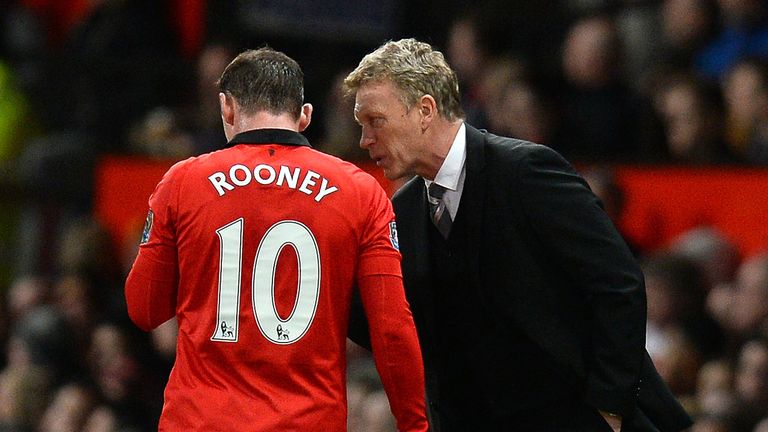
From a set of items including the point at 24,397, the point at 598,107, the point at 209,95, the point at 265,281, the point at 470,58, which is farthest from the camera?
the point at 209,95

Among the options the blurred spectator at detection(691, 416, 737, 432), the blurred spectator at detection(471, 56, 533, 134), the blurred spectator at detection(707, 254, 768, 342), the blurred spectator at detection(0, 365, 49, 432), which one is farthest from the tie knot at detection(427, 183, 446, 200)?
the blurred spectator at detection(0, 365, 49, 432)

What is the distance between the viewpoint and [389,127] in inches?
162

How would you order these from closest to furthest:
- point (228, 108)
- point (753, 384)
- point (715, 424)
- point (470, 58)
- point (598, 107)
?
point (228, 108) < point (715, 424) < point (753, 384) < point (598, 107) < point (470, 58)

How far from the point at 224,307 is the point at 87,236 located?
564cm

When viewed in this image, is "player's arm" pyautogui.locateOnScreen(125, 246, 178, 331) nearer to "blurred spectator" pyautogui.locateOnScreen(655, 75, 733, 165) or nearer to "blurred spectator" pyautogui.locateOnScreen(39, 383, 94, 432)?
"blurred spectator" pyautogui.locateOnScreen(655, 75, 733, 165)

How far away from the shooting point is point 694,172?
6750 millimetres

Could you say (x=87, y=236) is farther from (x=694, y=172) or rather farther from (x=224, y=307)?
(x=224, y=307)

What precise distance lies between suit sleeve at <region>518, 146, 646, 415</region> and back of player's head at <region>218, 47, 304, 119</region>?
64 cm

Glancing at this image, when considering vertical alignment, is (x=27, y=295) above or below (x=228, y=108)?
below

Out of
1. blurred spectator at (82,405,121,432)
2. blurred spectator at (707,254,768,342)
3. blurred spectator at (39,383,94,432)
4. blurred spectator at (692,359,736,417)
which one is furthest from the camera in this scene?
blurred spectator at (39,383,94,432)

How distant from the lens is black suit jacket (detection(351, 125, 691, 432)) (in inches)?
157

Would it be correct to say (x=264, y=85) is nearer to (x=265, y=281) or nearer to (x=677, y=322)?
(x=265, y=281)

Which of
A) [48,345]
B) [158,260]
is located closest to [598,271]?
[158,260]

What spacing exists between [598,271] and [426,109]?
24.1 inches
